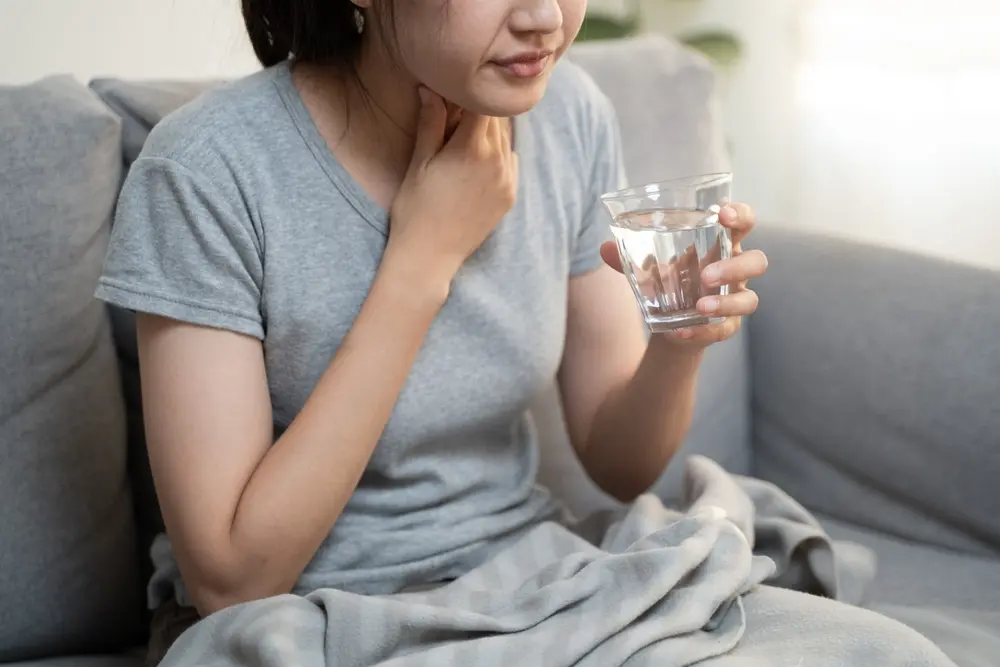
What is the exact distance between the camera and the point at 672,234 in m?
0.85

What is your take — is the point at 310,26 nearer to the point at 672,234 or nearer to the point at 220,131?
the point at 220,131

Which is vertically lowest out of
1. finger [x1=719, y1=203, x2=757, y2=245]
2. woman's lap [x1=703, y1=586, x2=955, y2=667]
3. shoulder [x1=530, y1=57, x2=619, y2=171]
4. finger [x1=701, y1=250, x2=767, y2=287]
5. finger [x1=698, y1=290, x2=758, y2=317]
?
woman's lap [x1=703, y1=586, x2=955, y2=667]

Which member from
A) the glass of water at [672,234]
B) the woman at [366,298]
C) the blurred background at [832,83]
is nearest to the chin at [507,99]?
the woman at [366,298]

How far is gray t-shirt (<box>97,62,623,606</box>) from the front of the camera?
3.05 feet

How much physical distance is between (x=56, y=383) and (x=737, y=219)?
69 centimetres

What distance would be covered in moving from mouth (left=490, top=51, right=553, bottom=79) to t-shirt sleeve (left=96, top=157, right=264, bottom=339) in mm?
256

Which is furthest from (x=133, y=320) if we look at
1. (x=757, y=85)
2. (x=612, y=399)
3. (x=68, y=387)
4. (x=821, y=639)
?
(x=757, y=85)

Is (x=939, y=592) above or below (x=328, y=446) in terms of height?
below

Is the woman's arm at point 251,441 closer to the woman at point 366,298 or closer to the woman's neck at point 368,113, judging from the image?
the woman at point 366,298

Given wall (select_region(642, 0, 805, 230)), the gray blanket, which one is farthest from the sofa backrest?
wall (select_region(642, 0, 805, 230))

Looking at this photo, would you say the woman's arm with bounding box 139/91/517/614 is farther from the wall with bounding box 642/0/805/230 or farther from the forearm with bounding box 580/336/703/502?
the wall with bounding box 642/0/805/230

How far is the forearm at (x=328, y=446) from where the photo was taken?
924 mm

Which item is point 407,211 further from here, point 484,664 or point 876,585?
point 876,585

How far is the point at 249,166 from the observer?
37.7 inches
